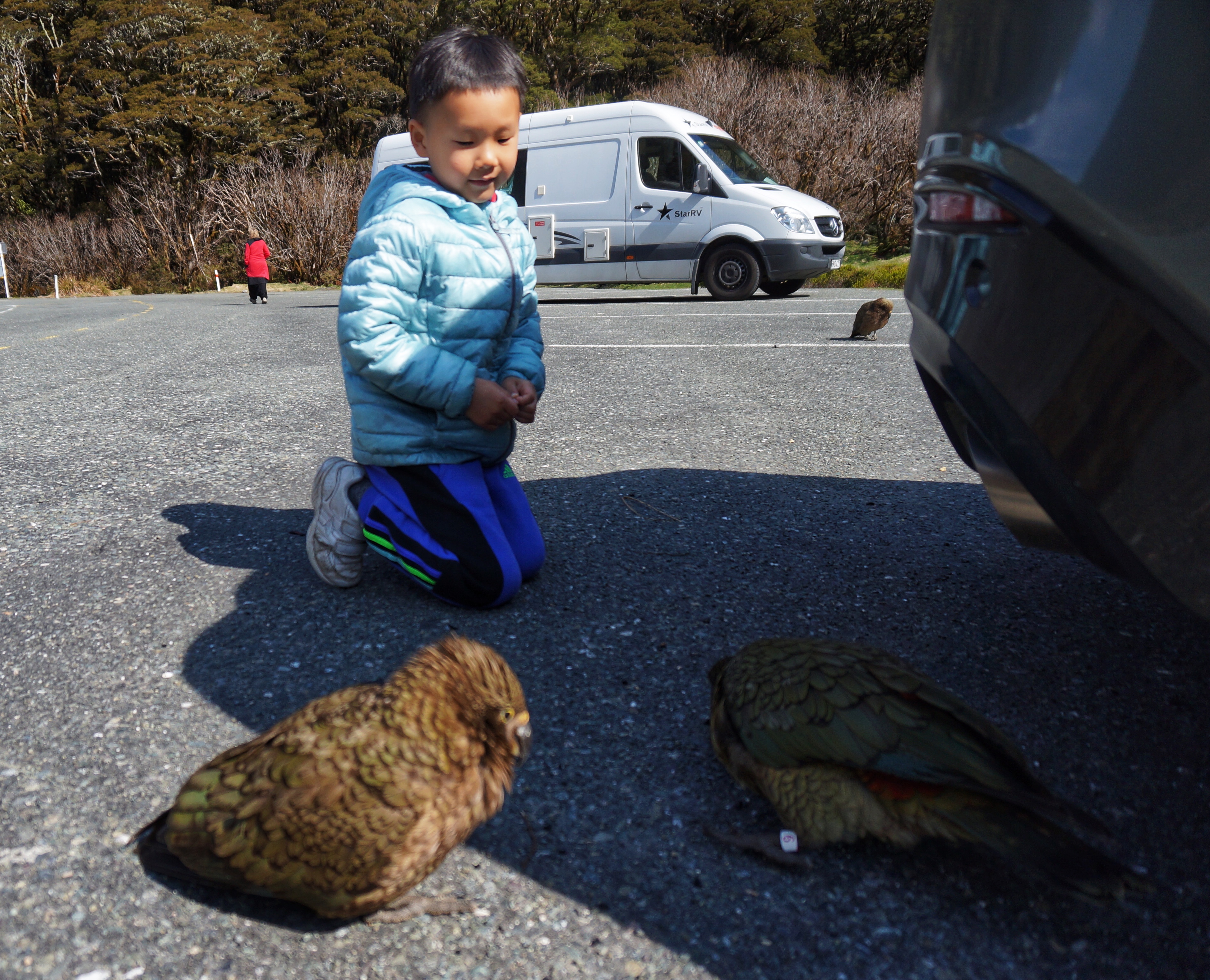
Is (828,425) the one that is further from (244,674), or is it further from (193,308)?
(193,308)

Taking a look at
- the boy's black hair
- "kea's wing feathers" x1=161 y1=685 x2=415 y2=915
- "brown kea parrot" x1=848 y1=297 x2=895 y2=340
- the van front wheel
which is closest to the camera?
"kea's wing feathers" x1=161 y1=685 x2=415 y2=915

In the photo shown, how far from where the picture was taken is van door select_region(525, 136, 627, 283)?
45.7 feet

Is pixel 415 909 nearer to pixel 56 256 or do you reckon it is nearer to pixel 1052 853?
pixel 1052 853

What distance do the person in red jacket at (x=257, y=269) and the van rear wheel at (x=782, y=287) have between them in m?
10.4

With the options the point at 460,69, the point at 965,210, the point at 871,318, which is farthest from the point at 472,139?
the point at 871,318

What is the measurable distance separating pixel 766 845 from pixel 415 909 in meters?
0.65

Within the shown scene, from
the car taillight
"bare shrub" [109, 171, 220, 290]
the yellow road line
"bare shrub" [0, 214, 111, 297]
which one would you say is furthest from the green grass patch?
"bare shrub" [0, 214, 111, 297]

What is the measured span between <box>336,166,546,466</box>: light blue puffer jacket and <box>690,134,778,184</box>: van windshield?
11334 millimetres

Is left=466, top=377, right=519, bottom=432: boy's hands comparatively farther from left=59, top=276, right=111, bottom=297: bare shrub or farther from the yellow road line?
left=59, top=276, right=111, bottom=297: bare shrub

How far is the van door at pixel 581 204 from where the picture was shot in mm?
13922

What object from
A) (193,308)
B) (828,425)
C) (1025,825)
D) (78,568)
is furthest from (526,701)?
(193,308)

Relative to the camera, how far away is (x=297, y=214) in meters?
25.8

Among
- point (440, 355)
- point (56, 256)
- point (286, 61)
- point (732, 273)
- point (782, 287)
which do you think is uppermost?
point (286, 61)

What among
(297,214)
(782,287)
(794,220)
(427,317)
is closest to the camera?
(427,317)
